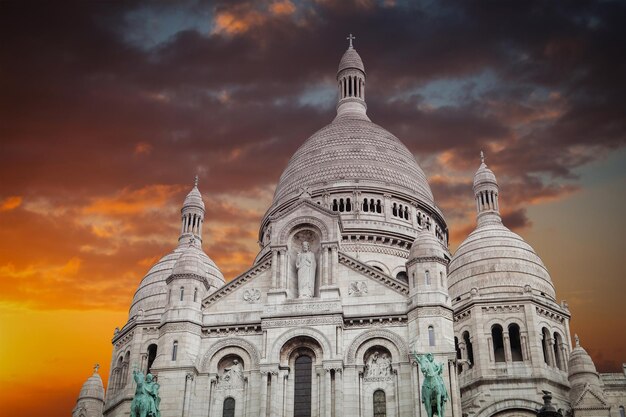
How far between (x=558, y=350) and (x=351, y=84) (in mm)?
34374

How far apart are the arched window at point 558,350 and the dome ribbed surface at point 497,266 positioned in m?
2.93

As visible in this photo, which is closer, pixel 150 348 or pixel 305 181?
pixel 150 348

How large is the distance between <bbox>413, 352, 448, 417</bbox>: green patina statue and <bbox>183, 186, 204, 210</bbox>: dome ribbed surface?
1264 inches

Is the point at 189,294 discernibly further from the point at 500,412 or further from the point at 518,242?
the point at 518,242

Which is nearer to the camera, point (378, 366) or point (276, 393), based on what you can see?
point (276, 393)

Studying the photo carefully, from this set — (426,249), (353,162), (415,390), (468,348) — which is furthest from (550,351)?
(353,162)

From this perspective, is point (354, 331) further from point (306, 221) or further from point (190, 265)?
point (190, 265)

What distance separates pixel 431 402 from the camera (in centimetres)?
3697

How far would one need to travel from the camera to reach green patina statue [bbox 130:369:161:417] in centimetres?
3872

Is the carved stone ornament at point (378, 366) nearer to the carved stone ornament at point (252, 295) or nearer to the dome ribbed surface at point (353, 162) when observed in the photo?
the carved stone ornament at point (252, 295)

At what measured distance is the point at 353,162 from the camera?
6512cm

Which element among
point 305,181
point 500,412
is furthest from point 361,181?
point 500,412

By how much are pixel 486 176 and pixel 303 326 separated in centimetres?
2610

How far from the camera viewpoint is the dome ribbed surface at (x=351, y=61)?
256 ft
